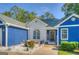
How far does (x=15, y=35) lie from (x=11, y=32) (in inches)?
3.7

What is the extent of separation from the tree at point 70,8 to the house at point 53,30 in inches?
3.3

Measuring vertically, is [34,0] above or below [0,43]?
above

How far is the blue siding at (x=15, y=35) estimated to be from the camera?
5828 mm

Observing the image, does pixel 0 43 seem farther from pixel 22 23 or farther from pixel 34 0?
pixel 34 0

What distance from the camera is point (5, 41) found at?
5.85 metres

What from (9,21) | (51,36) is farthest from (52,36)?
(9,21)

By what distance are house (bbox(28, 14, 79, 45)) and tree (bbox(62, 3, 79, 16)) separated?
0.08 m

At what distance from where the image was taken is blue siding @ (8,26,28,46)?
5828 mm

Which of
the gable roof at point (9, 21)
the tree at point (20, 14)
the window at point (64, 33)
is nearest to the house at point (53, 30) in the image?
the window at point (64, 33)

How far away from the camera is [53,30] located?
231 inches

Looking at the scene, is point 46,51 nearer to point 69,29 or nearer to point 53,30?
point 53,30

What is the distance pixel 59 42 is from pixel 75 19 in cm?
53
